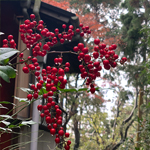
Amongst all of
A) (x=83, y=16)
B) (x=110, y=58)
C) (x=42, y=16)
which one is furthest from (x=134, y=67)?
→ (x=110, y=58)

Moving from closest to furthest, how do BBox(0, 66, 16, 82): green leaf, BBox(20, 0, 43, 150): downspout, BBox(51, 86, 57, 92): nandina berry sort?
BBox(0, 66, 16, 82): green leaf → BBox(51, 86, 57, 92): nandina berry → BBox(20, 0, 43, 150): downspout

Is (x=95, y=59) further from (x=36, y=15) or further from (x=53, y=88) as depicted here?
(x=36, y=15)

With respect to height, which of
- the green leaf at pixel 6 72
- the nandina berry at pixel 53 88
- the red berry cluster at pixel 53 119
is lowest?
the red berry cluster at pixel 53 119

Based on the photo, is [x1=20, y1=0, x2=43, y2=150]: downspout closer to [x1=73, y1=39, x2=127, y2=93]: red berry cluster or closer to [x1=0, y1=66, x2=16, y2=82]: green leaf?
[x1=73, y1=39, x2=127, y2=93]: red berry cluster

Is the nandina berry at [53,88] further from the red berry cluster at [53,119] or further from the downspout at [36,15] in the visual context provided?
the downspout at [36,15]

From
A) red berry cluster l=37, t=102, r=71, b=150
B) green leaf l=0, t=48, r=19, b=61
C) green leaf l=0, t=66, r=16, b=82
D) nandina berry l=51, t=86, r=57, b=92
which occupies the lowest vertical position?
red berry cluster l=37, t=102, r=71, b=150

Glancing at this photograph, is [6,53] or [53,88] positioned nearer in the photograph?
[6,53]

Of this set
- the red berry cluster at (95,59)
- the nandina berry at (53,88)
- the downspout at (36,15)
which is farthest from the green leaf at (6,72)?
the downspout at (36,15)

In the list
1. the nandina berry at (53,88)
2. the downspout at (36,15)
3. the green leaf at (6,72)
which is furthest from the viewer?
the downspout at (36,15)

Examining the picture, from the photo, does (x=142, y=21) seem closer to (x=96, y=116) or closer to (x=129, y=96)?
(x=129, y=96)

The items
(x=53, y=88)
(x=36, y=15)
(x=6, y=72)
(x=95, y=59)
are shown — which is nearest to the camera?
(x=6, y=72)

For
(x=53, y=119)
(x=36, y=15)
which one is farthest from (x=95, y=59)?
(x=36, y=15)

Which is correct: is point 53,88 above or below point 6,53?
below

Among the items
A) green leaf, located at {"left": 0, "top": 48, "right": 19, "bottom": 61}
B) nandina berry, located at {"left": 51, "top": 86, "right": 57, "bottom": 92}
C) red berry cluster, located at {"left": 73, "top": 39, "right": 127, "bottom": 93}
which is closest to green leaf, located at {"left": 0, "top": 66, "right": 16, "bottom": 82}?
green leaf, located at {"left": 0, "top": 48, "right": 19, "bottom": 61}
